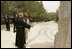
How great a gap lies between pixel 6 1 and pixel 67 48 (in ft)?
75.4

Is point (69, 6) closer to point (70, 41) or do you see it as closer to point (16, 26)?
point (70, 41)

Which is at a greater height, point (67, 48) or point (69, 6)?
point (69, 6)

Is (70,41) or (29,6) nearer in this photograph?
(70,41)

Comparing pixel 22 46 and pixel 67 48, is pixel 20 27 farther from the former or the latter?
pixel 67 48

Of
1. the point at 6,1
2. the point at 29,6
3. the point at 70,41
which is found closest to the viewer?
the point at 70,41

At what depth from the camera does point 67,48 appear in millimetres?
4945

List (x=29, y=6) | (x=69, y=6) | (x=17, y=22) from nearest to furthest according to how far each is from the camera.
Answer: (x=69, y=6), (x=17, y=22), (x=29, y=6)

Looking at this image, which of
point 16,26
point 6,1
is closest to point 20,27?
point 16,26

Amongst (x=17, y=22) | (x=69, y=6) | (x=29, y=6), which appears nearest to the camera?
(x=69, y=6)

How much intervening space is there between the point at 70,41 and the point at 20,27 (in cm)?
393

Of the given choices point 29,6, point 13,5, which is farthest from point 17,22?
point 29,6

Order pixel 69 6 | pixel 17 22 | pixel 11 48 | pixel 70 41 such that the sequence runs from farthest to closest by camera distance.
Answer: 1. pixel 11 48
2. pixel 17 22
3. pixel 69 6
4. pixel 70 41

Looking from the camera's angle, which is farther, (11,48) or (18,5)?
(18,5)

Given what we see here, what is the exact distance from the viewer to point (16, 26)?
28.1ft
